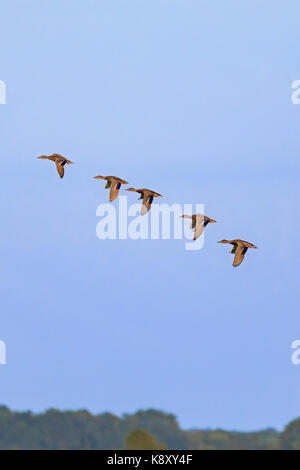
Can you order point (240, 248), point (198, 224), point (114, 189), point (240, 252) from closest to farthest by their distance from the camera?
point (240, 252)
point (240, 248)
point (198, 224)
point (114, 189)

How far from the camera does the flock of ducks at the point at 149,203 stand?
7056cm

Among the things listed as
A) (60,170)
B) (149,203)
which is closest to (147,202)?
(149,203)

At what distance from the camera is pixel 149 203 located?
7131 cm

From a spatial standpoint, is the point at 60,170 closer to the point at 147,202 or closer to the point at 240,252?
the point at 147,202

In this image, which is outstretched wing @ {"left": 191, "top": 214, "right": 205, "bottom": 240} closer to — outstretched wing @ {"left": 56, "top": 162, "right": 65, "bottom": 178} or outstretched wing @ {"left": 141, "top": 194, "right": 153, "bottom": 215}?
outstretched wing @ {"left": 141, "top": 194, "right": 153, "bottom": 215}

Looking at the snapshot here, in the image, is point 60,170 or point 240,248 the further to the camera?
point 60,170

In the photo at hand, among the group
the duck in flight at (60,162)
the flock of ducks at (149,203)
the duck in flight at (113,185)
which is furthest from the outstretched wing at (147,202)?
the duck in flight at (60,162)

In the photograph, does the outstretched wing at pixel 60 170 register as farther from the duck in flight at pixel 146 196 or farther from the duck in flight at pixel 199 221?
the duck in flight at pixel 199 221

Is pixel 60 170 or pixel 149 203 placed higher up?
pixel 60 170

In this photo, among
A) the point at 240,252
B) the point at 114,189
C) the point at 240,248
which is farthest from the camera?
the point at 114,189

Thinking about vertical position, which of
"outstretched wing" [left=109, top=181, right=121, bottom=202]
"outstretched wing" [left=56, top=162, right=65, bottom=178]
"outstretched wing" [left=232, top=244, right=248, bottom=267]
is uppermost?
"outstretched wing" [left=56, top=162, right=65, bottom=178]

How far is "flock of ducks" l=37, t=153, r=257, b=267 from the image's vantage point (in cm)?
7056

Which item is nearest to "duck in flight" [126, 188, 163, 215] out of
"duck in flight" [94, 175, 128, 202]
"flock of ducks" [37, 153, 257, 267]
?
"flock of ducks" [37, 153, 257, 267]
